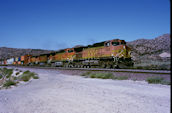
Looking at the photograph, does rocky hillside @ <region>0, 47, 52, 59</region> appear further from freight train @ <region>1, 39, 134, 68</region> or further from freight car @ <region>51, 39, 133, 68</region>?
freight car @ <region>51, 39, 133, 68</region>

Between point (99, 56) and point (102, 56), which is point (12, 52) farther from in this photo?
point (102, 56)

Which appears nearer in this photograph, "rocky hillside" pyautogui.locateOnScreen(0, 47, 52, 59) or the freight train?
the freight train

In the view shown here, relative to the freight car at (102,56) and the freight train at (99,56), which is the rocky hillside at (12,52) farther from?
the freight car at (102,56)

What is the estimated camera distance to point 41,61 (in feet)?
114

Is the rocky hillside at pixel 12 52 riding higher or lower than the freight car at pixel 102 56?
higher

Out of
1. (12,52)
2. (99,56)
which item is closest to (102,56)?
(99,56)

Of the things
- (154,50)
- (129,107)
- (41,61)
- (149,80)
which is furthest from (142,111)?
(154,50)

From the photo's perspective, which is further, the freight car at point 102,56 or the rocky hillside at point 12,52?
the rocky hillside at point 12,52

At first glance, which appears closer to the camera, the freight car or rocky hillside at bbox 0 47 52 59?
the freight car

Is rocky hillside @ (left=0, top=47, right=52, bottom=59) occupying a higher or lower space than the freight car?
higher

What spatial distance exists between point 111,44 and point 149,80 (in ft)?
29.0

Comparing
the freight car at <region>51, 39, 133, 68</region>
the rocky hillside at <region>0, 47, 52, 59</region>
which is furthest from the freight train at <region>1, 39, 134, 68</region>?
the rocky hillside at <region>0, 47, 52, 59</region>

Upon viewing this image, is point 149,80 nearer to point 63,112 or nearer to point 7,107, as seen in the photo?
point 63,112

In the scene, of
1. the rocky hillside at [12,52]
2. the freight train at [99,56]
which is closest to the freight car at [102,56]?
the freight train at [99,56]
